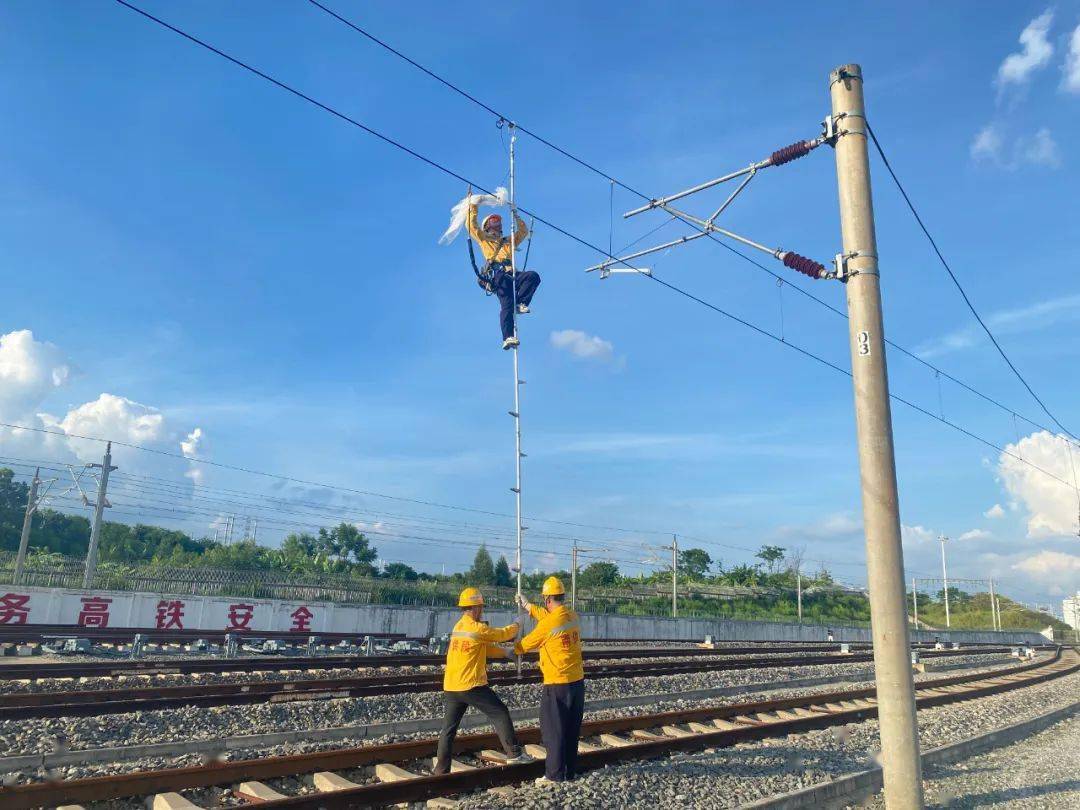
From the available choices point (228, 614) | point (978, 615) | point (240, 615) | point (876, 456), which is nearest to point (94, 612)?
point (228, 614)

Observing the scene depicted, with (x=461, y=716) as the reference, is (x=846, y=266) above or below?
above

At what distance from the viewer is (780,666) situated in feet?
79.4

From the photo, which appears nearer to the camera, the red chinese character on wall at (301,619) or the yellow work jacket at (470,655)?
the yellow work jacket at (470,655)

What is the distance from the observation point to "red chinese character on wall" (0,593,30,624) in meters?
26.2

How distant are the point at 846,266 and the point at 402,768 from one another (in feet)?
23.4

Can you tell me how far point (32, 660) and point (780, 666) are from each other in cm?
2089

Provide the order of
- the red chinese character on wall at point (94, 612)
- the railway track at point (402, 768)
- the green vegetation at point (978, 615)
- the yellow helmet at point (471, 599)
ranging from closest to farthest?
the railway track at point (402, 768) → the yellow helmet at point (471, 599) → the red chinese character on wall at point (94, 612) → the green vegetation at point (978, 615)

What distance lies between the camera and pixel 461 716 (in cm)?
811

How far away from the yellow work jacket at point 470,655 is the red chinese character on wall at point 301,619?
81.2 ft

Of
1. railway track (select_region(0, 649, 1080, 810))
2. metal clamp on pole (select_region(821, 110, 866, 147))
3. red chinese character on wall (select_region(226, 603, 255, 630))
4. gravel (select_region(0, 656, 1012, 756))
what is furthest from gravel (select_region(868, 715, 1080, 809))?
red chinese character on wall (select_region(226, 603, 255, 630))

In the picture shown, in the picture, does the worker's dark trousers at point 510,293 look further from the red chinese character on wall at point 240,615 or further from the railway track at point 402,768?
the red chinese character on wall at point 240,615

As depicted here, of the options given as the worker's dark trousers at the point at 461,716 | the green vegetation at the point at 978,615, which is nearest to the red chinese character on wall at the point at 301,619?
the worker's dark trousers at the point at 461,716

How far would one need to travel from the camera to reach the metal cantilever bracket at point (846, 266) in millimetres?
7863

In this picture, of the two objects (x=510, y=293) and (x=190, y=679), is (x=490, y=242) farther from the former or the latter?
(x=190, y=679)
